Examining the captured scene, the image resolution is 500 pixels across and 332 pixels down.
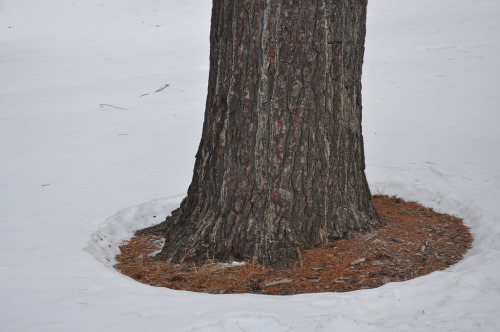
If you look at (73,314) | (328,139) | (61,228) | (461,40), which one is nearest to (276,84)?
(328,139)

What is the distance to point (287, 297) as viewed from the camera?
2.98m

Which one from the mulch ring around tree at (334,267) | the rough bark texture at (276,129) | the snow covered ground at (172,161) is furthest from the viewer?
the rough bark texture at (276,129)

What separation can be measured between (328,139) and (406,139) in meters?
3.91

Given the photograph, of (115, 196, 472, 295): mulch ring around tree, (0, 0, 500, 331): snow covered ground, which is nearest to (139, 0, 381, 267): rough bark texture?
(115, 196, 472, 295): mulch ring around tree

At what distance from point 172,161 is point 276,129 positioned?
3.49 meters

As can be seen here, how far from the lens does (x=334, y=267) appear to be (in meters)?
3.38

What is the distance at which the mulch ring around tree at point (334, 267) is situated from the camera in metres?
3.22

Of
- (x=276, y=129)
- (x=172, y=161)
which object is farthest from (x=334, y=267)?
(x=172, y=161)

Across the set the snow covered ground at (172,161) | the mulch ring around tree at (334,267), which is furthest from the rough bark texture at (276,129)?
the snow covered ground at (172,161)

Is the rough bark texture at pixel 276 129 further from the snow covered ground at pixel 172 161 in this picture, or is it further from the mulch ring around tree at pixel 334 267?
the snow covered ground at pixel 172 161

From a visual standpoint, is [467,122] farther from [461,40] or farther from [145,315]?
[145,315]

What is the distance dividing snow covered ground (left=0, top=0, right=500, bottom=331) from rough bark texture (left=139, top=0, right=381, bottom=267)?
632mm

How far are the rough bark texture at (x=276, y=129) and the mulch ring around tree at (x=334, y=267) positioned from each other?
121mm

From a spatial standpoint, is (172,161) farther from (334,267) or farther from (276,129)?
(334,267)
